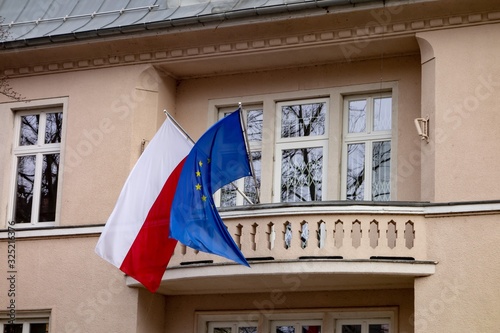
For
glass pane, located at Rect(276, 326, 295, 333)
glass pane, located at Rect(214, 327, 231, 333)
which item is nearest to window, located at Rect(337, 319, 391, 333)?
glass pane, located at Rect(276, 326, 295, 333)

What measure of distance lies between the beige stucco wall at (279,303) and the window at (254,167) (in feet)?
5.06

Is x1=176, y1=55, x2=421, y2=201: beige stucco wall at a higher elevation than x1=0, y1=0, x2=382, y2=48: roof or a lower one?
lower

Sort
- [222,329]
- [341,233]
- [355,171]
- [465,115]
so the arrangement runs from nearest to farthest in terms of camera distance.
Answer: [341,233] → [465,115] → [355,171] → [222,329]

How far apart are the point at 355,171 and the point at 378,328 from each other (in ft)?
7.93

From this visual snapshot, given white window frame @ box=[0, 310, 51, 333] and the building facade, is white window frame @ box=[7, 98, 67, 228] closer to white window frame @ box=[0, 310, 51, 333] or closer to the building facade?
the building facade

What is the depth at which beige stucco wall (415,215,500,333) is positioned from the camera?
18562mm

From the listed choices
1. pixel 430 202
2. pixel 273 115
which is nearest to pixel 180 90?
pixel 273 115

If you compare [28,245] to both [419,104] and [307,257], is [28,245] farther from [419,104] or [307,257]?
[419,104]

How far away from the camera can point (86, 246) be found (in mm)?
21391

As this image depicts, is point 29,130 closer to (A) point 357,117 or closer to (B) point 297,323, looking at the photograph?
(A) point 357,117

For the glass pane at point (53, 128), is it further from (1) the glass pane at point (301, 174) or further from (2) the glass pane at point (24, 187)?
(1) the glass pane at point (301, 174)

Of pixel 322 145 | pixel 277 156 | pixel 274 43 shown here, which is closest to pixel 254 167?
pixel 277 156

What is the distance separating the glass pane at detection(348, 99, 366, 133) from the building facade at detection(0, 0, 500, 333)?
0.09ft

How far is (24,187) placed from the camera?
893 inches
